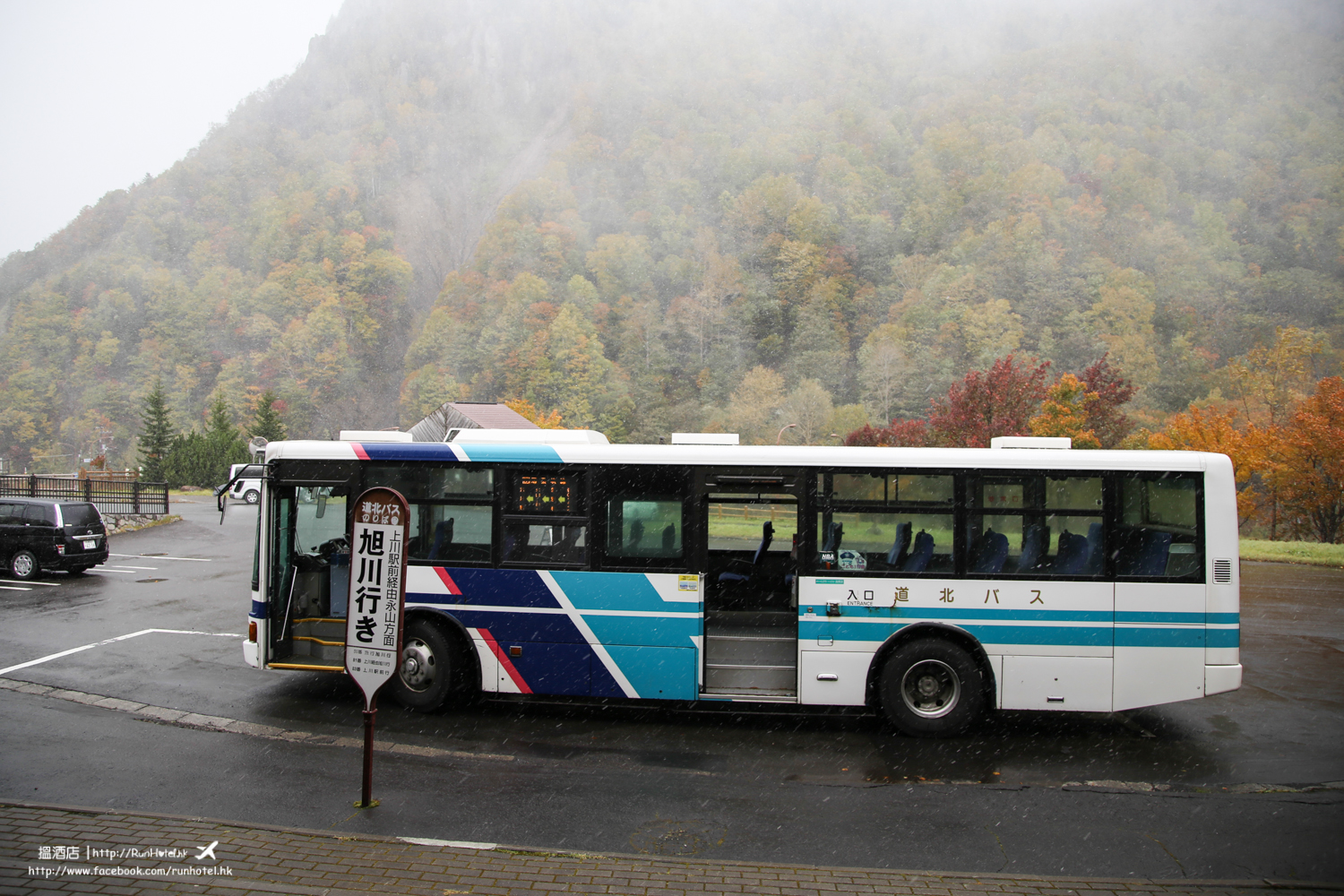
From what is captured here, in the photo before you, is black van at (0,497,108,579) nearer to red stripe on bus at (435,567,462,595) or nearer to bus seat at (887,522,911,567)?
red stripe on bus at (435,567,462,595)

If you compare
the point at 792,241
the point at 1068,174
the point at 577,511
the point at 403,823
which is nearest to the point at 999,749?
the point at 577,511

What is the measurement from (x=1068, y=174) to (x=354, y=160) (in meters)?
147

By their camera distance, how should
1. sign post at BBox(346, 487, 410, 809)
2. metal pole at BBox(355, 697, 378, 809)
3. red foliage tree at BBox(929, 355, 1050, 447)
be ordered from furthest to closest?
1. red foliage tree at BBox(929, 355, 1050, 447)
2. metal pole at BBox(355, 697, 378, 809)
3. sign post at BBox(346, 487, 410, 809)

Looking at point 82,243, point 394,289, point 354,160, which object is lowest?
point 394,289

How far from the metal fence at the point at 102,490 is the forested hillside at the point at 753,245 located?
72.6 metres

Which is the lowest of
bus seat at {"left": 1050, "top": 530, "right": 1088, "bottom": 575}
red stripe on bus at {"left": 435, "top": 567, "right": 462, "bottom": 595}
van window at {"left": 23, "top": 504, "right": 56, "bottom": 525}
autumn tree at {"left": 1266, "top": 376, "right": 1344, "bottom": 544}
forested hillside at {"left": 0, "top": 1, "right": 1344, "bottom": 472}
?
red stripe on bus at {"left": 435, "top": 567, "right": 462, "bottom": 595}

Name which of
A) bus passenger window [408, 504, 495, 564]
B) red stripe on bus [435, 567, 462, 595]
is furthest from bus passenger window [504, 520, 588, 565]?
red stripe on bus [435, 567, 462, 595]

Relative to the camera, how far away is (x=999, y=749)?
734cm

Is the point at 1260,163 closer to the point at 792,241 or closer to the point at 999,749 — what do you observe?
the point at 792,241

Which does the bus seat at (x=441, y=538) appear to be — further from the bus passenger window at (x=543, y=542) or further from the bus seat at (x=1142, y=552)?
the bus seat at (x=1142, y=552)

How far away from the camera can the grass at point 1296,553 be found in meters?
24.8

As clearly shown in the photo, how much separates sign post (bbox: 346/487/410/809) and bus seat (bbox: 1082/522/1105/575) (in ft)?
20.0

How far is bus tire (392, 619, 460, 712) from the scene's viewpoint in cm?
803

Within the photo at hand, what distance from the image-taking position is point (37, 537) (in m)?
16.3
